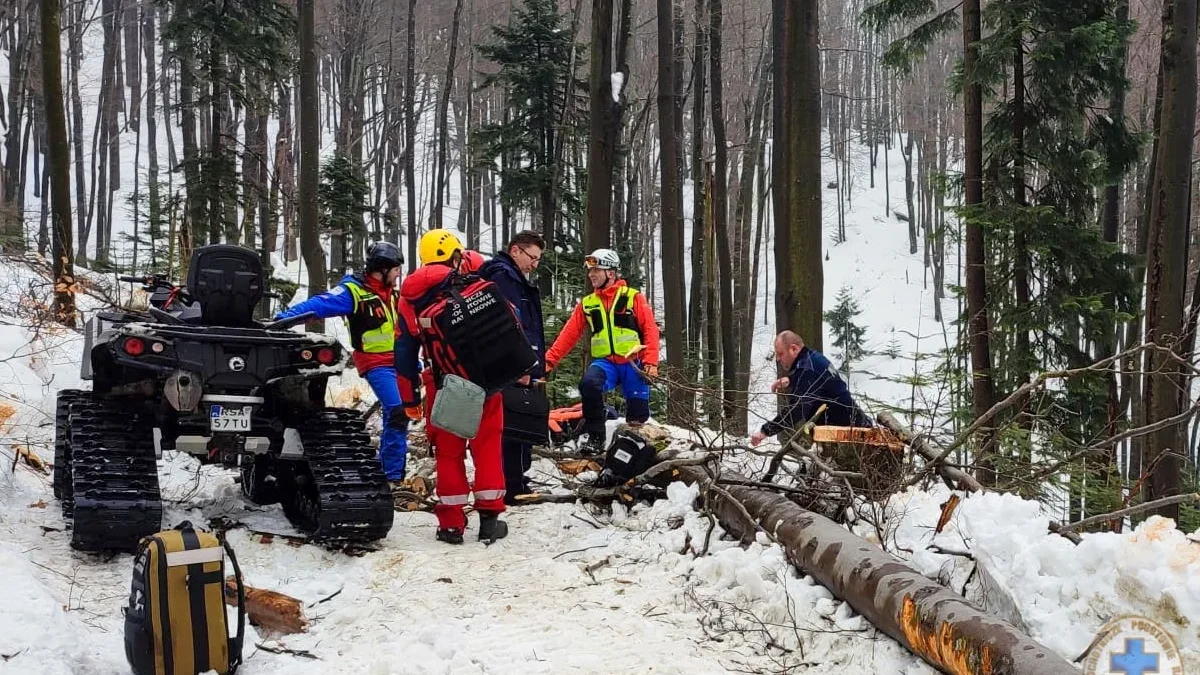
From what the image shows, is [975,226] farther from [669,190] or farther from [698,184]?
[698,184]

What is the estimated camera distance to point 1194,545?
3596 mm

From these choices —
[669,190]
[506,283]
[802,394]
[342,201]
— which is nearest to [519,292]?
[506,283]

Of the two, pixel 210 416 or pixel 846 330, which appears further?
pixel 846 330

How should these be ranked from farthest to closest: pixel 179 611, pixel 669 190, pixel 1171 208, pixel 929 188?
pixel 929 188 < pixel 669 190 < pixel 1171 208 < pixel 179 611

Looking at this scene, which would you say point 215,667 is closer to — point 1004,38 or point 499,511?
point 499,511

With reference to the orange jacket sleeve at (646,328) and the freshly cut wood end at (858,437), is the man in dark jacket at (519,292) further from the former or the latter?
the freshly cut wood end at (858,437)

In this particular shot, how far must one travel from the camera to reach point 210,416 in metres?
5.71

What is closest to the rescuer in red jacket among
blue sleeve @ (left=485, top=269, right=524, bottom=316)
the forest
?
blue sleeve @ (left=485, top=269, right=524, bottom=316)

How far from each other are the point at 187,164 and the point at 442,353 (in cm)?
1137

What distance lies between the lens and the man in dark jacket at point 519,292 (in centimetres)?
707

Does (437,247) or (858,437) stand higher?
(437,247)

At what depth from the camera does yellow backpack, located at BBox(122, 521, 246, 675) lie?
150 inches

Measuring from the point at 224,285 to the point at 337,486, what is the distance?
163 centimetres

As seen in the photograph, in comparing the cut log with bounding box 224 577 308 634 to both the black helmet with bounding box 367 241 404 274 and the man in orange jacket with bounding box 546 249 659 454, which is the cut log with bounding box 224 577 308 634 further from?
the man in orange jacket with bounding box 546 249 659 454
